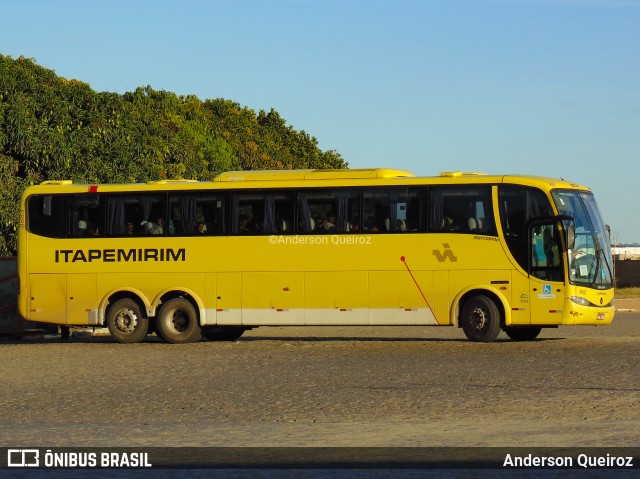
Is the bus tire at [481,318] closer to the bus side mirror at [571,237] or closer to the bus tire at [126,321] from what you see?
the bus side mirror at [571,237]

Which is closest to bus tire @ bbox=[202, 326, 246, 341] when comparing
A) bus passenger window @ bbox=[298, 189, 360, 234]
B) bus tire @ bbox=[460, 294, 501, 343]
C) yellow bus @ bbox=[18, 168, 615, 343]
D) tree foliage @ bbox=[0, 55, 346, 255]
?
yellow bus @ bbox=[18, 168, 615, 343]

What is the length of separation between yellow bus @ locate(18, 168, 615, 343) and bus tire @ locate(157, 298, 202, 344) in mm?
34

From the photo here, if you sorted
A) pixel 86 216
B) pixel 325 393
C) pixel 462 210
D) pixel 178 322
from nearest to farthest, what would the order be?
pixel 325 393
pixel 462 210
pixel 178 322
pixel 86 216

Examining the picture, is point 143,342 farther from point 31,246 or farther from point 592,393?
point 592,393

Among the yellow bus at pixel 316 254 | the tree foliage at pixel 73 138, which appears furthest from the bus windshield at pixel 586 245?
the tree foliage at pixel 73 138

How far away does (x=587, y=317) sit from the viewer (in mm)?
27703

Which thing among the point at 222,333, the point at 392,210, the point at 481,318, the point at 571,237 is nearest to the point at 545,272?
the point at 571,237

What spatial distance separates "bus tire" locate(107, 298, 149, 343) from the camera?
30.6 meters

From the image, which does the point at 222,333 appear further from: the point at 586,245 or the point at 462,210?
the point at 586,245

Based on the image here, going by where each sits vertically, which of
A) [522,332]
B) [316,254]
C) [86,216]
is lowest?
[522,332]

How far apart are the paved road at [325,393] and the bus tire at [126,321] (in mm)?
526

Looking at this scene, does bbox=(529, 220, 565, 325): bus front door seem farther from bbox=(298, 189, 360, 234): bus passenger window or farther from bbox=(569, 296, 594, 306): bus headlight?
bbox=(298, 189, 360, 234): bus passenger window

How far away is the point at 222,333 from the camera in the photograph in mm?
32062

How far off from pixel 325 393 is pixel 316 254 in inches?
450
